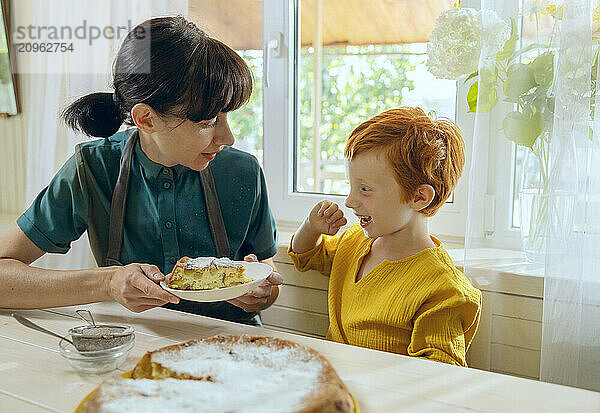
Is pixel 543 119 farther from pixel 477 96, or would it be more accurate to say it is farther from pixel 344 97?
pixel 344 97

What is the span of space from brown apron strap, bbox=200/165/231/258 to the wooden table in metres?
0.38

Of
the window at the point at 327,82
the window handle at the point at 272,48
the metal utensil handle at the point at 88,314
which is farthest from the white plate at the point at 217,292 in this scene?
the window handle at the point at 272,48

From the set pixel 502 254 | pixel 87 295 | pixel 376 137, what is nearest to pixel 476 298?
pixel 502 254

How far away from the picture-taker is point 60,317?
4.02ft

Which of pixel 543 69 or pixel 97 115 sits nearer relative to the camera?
pixel 543 69

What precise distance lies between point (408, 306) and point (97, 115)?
87 cm

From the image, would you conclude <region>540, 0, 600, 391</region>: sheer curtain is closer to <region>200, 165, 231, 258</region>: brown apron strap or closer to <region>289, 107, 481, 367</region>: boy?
<region>289, 107, 481, 367</region>: boy

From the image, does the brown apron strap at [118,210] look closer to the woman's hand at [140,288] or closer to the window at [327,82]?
the woman's hand at [140,288]

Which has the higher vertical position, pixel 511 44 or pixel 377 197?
pixel 511 44

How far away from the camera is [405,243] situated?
4.40 feet

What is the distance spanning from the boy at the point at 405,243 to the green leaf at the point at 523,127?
0.12m

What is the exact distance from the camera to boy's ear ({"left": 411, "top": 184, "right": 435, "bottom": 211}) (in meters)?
1.29
